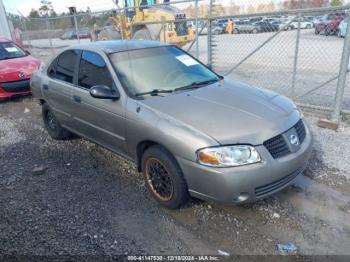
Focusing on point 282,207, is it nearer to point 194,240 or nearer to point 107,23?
point 194,240

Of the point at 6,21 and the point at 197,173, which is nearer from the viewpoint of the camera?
the point at 197,173

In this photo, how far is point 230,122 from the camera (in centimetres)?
294

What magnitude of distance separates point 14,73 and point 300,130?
23.7 ft

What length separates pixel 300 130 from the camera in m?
3.25

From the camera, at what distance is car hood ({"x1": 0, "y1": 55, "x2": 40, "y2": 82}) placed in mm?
7809

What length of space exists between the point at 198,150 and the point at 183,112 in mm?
514

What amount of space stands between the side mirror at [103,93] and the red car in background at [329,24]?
4.35 metres

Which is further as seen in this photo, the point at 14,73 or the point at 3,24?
the point at 3,24

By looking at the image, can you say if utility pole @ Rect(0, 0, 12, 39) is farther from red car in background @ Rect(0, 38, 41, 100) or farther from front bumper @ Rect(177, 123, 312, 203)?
front bumper @ Rect(177, 123, 312, 203)

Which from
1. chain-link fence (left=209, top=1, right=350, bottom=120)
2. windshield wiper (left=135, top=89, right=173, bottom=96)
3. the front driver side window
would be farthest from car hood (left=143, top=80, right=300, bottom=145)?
chain-link fence (left=209, top=1, right=350, bottom=120)

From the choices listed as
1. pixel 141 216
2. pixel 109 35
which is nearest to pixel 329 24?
pixel 141 216

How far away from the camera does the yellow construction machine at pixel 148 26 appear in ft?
37.1

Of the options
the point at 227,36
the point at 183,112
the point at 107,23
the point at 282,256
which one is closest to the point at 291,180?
the point at 282,256

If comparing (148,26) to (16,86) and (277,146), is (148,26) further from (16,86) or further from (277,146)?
(277,146)
